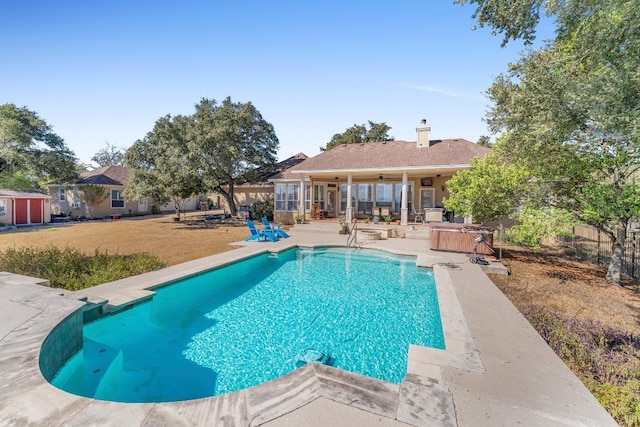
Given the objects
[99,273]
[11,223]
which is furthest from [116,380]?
[11,223]

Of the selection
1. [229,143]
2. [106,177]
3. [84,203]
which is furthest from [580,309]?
[106,177]

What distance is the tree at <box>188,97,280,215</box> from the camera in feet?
72.9

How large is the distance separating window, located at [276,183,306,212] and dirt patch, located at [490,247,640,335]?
50.0ft

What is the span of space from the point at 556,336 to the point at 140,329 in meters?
8.05

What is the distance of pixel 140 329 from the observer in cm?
620

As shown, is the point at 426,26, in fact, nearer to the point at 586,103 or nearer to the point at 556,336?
the point at 586,103

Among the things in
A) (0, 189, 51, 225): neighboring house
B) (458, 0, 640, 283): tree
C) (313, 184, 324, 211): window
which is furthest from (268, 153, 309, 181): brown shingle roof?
(0, 189, 51, 225): neighboring house

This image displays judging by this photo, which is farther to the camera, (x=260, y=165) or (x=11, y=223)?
(x=260, y=165)

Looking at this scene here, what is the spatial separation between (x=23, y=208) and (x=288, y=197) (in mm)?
22572

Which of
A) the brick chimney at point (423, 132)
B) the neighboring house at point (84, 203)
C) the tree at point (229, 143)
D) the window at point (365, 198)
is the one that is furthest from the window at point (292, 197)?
Answer: the neighboring house at point (84, 203)

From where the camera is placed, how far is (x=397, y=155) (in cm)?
1912

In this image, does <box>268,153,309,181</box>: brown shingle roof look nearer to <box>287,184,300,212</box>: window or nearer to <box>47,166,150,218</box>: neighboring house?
<box>287,184,300,212</box>: window

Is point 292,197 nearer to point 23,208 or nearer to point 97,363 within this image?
point 97,363

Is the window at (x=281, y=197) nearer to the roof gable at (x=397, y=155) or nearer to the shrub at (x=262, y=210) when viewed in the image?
the shrub at (x=262, y=210)
